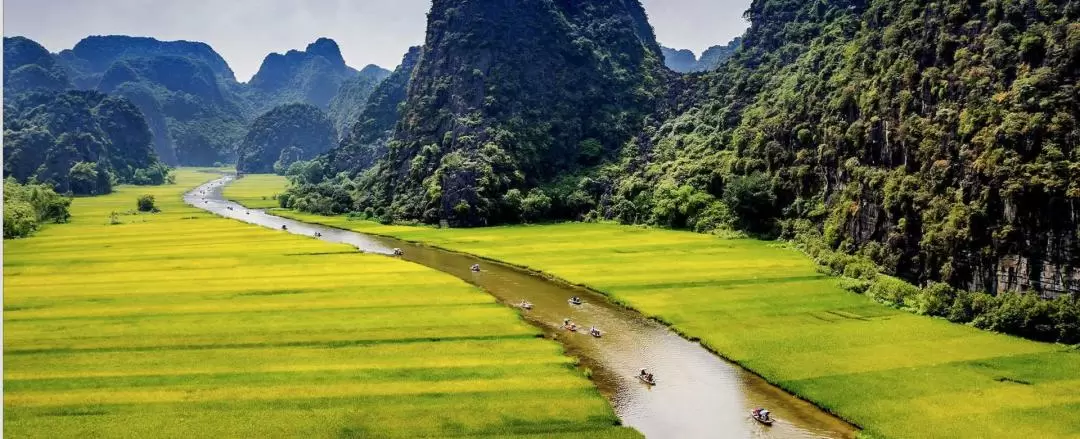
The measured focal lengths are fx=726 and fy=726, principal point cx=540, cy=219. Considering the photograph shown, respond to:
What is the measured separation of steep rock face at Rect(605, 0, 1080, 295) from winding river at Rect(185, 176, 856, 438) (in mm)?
23395

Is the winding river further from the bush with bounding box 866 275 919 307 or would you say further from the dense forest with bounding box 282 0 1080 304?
the dense forest with bounding box 282 0 1080 304

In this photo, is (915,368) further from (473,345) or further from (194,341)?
(194,341)

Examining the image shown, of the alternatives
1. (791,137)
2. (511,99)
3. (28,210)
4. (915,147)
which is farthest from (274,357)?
(511,99)

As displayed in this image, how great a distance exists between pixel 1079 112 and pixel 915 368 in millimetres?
25555

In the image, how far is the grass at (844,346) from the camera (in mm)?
35125

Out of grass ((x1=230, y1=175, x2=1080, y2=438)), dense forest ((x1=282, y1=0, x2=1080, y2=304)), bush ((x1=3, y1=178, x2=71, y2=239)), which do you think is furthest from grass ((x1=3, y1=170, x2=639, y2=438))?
dense forest ((x1=282, y1=0, x2=1080, y2=304))

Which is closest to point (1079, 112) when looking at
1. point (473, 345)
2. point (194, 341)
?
point (473, 345)

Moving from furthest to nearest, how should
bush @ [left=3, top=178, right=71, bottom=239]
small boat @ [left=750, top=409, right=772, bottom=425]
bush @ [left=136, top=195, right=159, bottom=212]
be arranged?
bush @ [left=136, top=195, right=159, bottom=212] < bush @ [left=3, top=178, right=71, bottom=239] < small boat @ [left=750, top=409, right=772, bottom=425]

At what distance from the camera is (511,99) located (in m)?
143

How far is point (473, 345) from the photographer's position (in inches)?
1844

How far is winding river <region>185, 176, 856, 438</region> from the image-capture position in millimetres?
35250

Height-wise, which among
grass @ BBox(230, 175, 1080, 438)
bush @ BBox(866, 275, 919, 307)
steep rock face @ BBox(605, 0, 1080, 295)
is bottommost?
grass @ BBox(230, 175, 1080, 438)

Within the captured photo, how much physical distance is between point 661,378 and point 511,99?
10712 centimetres

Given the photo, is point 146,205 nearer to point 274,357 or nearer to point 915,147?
point 274,357
